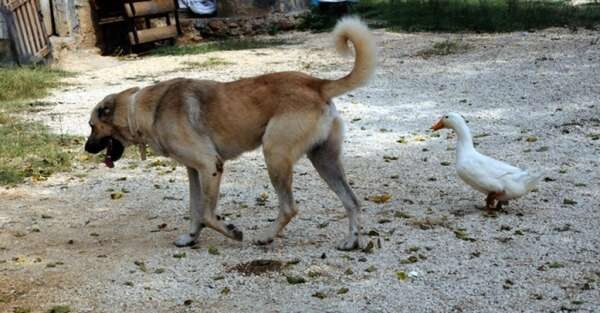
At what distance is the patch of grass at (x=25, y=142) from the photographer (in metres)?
8.12

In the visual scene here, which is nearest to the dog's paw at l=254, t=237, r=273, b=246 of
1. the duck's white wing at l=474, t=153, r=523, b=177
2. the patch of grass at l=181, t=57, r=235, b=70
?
the duck's white wing at l=474, t=153, r=523, b=177

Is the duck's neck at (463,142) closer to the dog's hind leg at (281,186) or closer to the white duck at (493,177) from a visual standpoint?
the white duck at (493,177)

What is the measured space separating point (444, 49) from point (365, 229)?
29.8 ft

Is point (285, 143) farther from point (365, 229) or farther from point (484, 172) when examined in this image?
point (484, 172)

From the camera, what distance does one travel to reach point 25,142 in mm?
9094

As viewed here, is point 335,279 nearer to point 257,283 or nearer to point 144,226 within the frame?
point 257,283

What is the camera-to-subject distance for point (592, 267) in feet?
17.4

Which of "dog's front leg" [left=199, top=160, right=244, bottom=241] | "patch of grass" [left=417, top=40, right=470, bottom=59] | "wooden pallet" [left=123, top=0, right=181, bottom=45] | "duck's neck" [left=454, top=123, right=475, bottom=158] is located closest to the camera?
"dog's front leg" [left=199, top=160, right=244, bottom=241]

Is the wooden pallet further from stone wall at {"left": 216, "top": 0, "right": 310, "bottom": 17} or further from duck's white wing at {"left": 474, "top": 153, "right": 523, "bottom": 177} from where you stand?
duck's white wing at {"left": 474, "top": 153, "right": 523, "bottom": 177}

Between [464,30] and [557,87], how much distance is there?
5.55 m

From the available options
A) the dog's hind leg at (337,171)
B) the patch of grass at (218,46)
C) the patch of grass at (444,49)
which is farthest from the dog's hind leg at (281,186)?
the patch of grass at (218,46)

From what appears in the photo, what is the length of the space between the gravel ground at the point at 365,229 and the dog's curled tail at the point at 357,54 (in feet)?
3.67

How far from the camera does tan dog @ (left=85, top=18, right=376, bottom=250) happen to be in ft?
18.2

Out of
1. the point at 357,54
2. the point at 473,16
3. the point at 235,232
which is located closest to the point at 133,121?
the point at 235,232
